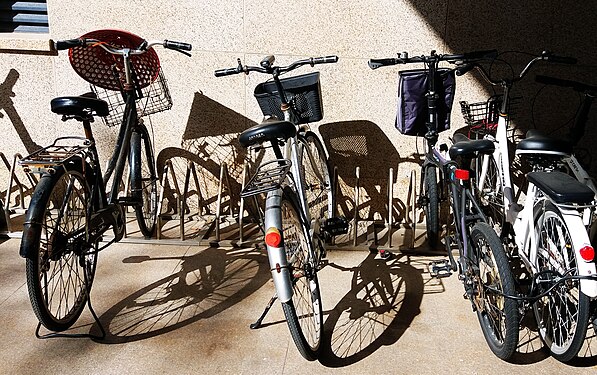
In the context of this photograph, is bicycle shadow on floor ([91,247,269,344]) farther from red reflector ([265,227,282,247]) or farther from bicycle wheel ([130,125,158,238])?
red reflector ([265,227,282,247])

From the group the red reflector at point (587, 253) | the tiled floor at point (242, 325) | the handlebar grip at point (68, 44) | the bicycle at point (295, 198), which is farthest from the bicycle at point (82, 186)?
the red reflector at point (587, 253)

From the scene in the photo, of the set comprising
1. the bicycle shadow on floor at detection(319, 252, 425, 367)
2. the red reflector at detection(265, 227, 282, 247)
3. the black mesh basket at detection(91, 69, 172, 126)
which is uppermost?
the black mesh basket at detection(91, 69, 172, 126)

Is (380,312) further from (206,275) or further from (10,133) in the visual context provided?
(10,133)

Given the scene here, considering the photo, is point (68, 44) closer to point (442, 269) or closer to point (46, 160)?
point (46, 160)

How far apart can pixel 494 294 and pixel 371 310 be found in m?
0.72

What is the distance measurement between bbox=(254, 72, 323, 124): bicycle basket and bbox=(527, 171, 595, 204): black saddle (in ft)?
4.67

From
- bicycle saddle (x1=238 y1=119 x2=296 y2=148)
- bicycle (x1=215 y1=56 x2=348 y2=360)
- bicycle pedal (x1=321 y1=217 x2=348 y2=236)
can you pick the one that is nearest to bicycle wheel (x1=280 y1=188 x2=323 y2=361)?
bicycle (x1=215 y1=56 x2=348 y2=360)

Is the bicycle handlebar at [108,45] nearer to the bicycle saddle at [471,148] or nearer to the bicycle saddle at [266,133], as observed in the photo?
the bicycle saddle at [266,133]

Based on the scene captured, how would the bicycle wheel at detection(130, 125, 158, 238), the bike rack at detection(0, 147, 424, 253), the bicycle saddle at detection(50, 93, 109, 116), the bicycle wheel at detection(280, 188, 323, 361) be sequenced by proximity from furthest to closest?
the bike rack at detection(0, 147, 424, 253)
the bicycle wheel at detection(130, 125, 158, 238)
the bicycle saddle at detection(50, 93, 109, 116)
the bicycle wheel at detection(280, 188, 323, 361)

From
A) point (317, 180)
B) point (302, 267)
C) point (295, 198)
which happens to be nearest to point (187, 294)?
point (302, 267)

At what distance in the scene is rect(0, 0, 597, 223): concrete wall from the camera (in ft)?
12.8

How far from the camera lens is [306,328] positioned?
2.79 meters

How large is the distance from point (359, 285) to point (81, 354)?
1566 mm

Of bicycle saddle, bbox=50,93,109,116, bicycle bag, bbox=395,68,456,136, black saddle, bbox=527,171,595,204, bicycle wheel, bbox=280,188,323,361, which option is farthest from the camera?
bicycle bag, bbox=395,68,456,136
